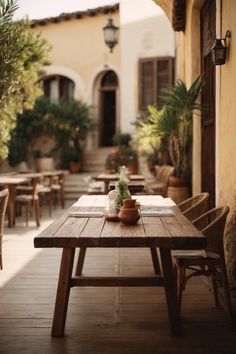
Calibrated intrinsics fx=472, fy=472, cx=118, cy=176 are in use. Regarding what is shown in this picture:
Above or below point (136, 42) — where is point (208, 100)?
below

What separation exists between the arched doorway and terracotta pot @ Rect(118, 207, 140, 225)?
1225cm

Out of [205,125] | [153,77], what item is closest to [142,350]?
[205,125]

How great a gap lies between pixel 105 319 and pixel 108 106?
42.6 feet

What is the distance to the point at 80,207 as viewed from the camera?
3.88 metres

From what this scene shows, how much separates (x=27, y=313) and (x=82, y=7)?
41.7 ft

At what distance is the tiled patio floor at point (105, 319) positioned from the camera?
2.83 m

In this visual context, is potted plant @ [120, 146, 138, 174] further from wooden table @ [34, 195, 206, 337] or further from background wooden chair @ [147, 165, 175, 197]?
wooden table @ [34, 195, 206, 337]

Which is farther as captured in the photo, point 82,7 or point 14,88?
point 82,7

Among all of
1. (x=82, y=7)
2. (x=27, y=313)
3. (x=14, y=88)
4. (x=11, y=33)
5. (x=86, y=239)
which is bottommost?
(x=27, y=313)

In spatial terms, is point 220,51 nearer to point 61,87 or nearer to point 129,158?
point 129,158

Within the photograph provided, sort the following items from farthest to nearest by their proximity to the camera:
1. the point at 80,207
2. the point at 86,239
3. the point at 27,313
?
the point at 80,207
the point at 27,313
the point at 86,239

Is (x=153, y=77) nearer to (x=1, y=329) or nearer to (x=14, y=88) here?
(x=14, y=88)

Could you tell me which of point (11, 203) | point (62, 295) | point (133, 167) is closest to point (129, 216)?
point (62, 295)

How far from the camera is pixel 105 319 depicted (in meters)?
3.31
